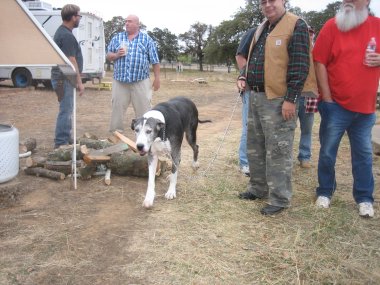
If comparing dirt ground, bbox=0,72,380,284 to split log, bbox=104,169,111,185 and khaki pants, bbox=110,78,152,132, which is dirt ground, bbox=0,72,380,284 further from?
khaki pants, bbox=110,78,152,132

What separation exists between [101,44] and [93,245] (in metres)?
15.2

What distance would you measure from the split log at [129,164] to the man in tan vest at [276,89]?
1536 millimetres

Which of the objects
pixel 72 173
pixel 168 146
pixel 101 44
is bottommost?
pixel 72 173

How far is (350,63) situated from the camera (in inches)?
153

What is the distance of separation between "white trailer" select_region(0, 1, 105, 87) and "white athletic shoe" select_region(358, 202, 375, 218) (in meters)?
13.3

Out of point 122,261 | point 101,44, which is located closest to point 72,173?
point 122,261

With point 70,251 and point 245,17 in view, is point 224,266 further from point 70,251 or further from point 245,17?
point 245,17

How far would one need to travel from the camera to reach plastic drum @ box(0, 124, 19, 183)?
14.1 ft

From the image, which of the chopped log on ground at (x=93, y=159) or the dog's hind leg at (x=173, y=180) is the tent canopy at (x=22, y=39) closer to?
the chopped log on ground at (x=93, y=159)

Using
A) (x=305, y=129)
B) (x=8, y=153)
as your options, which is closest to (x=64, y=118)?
(x=8, y=153)

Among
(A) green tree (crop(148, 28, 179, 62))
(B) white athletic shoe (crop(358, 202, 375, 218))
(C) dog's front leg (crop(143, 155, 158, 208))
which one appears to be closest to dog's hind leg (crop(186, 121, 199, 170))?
(C) dog's front leg (crop(143, 155, 158, 208))

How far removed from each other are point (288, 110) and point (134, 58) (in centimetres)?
328

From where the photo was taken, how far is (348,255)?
3344mm

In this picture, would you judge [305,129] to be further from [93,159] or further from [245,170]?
[93,159]
